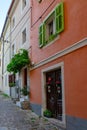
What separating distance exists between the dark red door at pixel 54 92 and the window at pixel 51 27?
4.95ft

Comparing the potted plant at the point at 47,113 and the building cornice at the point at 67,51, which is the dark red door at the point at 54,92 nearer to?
the potted plant at the point at 47,113

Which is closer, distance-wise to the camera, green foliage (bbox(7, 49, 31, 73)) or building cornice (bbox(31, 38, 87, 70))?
building cornice (bbox(31, 38, 87, 70))

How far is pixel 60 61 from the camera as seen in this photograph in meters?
10.8

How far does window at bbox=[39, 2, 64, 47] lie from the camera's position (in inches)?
433

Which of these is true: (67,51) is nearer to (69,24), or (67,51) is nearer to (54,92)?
(69,24)

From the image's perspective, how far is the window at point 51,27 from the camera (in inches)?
433

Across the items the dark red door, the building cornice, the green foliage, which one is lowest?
the dark red door

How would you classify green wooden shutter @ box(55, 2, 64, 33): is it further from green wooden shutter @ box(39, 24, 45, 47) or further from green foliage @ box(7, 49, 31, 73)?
green foliage @ box(7, 49, 31, 73)

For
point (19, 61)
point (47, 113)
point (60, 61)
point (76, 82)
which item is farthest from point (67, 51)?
point (19, 61)

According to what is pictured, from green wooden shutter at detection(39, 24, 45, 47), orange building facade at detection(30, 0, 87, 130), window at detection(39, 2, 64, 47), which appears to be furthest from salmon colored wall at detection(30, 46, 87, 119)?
green wooden shutter at detection(39, 24, 45, 47)

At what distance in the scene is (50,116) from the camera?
493 inches

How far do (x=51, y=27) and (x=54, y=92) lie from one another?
3.06 meters

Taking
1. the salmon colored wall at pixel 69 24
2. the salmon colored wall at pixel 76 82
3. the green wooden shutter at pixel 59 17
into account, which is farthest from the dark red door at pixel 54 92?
the green wooden shutter at pixel 59 17

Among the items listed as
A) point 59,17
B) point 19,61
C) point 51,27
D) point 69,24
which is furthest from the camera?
point 19,61
